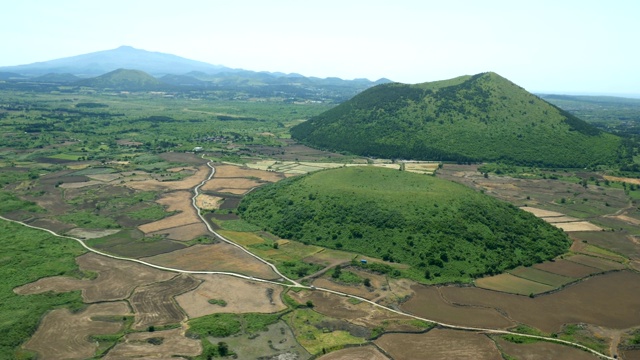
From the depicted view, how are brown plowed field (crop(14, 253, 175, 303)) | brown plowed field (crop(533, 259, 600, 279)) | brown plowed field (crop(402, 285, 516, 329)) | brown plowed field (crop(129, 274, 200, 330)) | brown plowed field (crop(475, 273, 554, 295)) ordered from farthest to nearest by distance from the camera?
brown plowed field (crop(533, 259, 600, 279))
brown plowed field (crop(475, 273, 554, 295))
brown plowed field (crop(14, 253, 175, 303))
brown plowed field (crop(402, 285, 516, 329))
brown plowed field (crop(129, 274, 200, 330))

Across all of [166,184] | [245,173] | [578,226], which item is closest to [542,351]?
[578,226]

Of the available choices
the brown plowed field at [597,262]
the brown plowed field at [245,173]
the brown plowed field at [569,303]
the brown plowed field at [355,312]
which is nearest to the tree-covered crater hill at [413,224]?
the brown plowed field at [597,262]

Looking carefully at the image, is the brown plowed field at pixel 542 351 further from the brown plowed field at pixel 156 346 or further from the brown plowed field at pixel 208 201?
the brown plowed field at pixel 208 201

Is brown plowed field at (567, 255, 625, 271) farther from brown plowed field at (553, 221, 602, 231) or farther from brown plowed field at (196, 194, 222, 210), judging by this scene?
brown plowed field at (196, 194, 222, 210)

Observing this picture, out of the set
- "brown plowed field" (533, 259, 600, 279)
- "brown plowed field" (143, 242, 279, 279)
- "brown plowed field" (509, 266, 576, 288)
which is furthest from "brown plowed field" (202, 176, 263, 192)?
"brown plowed field" (533, 259, 600, 279)

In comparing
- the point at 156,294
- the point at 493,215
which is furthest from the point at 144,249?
the point at 493,215

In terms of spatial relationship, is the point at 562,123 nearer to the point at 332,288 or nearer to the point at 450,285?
the point at 450,285

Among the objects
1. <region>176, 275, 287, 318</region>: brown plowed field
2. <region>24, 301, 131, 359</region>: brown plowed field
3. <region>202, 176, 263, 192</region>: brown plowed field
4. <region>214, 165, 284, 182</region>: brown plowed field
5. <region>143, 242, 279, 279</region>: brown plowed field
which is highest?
<region>214, 165, 284, 182</region>: brown plowed field
